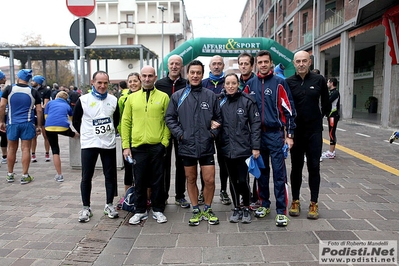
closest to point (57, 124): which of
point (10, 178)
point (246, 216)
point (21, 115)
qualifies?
point (21, 115)

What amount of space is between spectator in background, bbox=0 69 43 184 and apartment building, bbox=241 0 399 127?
11.7 metres

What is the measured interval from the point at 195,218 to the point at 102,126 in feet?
5.44

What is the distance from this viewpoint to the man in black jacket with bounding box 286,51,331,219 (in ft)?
13.9

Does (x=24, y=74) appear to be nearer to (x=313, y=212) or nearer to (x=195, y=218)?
(x=195, y=218)

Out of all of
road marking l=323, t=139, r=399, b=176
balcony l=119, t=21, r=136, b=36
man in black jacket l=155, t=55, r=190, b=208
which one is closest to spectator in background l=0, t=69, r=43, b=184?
man in black jacket l=155, t=55, r=190, b=208

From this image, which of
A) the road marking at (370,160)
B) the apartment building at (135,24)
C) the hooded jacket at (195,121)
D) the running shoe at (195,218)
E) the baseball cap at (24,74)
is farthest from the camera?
the apartment building at (135,24)

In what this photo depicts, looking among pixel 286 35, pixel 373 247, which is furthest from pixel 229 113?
pixel 286 35

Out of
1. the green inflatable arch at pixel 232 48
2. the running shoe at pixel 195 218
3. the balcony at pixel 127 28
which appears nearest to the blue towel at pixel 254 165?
the running shoe at pixel 195 218

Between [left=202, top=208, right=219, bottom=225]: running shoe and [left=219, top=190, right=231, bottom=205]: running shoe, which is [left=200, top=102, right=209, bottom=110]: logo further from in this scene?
[left=219, top=190, right=231, bottom=205]: running shoe

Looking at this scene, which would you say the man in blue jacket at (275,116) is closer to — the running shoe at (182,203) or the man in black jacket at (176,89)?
the man in black jacket at (176,89)

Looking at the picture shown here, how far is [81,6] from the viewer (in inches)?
225

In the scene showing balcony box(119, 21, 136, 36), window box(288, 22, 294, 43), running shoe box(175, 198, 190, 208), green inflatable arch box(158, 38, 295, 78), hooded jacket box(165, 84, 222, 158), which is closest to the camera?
hooded jacket box(165, 84, 222, 158)

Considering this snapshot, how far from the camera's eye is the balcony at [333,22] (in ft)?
61.3

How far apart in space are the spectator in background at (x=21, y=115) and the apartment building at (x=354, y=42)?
11653 millimetres
